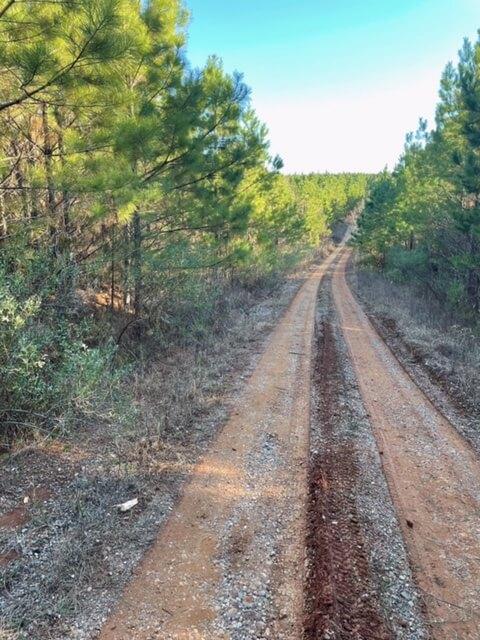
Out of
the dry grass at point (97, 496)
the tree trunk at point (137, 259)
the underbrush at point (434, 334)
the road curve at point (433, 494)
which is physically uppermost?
the tree trunk at point (137, 259)

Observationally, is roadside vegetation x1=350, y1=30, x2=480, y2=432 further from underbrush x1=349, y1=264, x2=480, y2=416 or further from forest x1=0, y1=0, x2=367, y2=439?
forest x1=0, y1=0, x2=367, y2=439

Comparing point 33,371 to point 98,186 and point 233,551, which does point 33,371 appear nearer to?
point 98,186

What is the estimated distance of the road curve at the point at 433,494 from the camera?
331cm

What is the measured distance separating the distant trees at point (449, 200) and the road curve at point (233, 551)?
39.9ft

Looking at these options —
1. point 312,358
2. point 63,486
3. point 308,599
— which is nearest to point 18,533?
point 63,486

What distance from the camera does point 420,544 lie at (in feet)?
13.0

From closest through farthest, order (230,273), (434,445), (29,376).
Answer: (29,376), (434,445), (230,273)

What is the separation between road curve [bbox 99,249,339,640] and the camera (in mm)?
3053

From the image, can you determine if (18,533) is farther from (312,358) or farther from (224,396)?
(312,358)

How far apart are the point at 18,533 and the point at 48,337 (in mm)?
2326

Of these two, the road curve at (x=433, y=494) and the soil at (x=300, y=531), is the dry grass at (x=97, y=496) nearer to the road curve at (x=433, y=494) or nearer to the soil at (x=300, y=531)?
the soil at (x=300, y=531)

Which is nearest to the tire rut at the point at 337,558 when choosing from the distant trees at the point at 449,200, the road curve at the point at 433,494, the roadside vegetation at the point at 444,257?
the road curve at the point at 433,494

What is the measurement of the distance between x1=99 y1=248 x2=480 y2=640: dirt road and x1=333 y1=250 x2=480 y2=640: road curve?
14 millimetres

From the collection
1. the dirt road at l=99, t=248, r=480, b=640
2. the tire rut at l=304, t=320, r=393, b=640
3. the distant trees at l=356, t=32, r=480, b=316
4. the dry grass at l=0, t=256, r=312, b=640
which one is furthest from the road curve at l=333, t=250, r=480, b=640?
the distant trees at l=356, t=32, r=480, b=316
